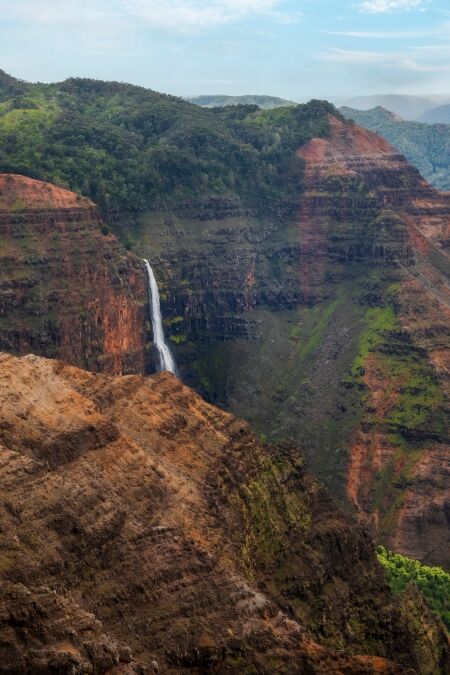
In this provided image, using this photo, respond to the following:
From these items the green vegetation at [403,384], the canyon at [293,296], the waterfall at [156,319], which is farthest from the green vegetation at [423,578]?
the waterfall at [156,319]

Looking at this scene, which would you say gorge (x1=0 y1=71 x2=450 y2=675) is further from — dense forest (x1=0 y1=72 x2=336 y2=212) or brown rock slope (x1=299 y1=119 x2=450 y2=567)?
dense forest (x1=0 y1=72 x2=336 y2=212)

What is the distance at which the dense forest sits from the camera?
13888 cm

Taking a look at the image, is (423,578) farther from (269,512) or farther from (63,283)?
(63,283)

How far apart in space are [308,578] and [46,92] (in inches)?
5379

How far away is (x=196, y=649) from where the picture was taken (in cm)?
4719

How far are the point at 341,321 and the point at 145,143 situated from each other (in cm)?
3934

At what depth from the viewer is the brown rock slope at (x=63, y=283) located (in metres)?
114

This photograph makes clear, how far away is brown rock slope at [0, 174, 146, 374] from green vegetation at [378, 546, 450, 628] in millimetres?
35051

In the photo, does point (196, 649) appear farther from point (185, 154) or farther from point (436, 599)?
point (185, 154)

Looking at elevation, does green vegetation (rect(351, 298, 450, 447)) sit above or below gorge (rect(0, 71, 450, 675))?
below

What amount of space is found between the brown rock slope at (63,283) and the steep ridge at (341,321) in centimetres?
1372

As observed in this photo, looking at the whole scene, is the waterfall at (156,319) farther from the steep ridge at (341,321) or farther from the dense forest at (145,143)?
the dense forest at (145,143)

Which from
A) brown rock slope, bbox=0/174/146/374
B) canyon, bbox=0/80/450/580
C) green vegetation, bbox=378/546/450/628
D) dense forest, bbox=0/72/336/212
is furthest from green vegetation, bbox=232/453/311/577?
dense forest, bbox=0/72/336/212

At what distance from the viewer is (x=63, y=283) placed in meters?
118
